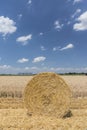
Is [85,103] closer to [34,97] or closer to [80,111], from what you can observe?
[80,111]

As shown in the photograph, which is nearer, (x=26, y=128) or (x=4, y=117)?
(x=26, y=128)

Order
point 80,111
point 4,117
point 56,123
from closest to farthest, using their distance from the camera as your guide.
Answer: point 56,123, point 4,117, point 80,111

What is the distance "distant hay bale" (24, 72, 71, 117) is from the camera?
34.6 feet

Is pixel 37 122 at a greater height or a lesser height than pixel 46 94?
lesser

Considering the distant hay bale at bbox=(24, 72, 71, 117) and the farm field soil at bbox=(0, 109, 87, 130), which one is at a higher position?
the distant hay bale at bbox=(24, 72, 71, 117)

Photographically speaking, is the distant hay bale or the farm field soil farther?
the distant hay bale

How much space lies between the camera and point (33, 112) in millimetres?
10547

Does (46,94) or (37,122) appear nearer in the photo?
(37,122)

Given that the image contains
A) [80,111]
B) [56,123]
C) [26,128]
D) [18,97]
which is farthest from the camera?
[18,97]

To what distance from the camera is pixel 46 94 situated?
10805 millimetres

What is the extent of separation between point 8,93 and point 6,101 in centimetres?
204

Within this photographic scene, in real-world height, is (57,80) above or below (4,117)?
above

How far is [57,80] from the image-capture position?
10.6 metres

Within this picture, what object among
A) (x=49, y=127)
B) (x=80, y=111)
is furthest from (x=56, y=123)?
(x=80, y=111)
